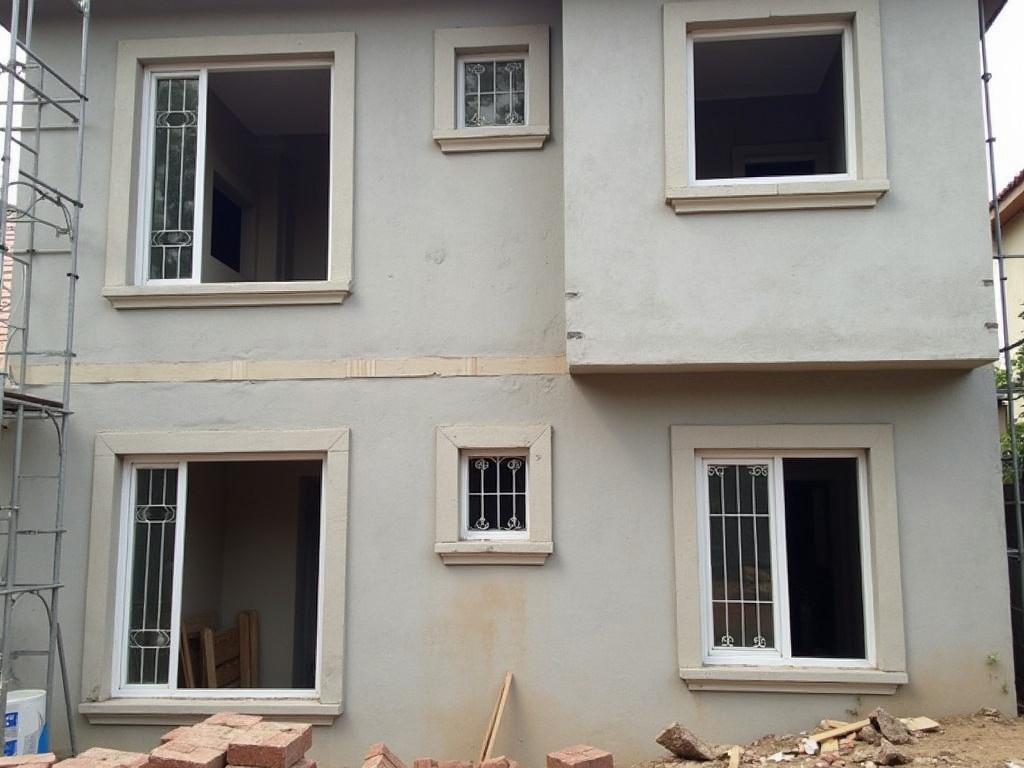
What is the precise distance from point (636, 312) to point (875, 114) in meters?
2.19

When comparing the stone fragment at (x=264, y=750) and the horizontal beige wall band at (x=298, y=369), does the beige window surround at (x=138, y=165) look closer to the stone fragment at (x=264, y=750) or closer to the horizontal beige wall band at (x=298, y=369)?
the horizontal beige wall band at (x=298, y=369)

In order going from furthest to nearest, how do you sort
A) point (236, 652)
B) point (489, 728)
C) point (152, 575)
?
point (236, 652), point (152, 575), point (489, 728)

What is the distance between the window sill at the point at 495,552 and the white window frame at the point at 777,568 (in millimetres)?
1170

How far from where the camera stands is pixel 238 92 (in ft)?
27.5

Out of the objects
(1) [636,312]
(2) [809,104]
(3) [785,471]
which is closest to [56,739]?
(1) [636,312]

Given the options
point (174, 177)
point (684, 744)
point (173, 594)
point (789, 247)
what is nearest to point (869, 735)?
point (684, 744)

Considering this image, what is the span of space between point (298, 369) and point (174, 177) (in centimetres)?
199

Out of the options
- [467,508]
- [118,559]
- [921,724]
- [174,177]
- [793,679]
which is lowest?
[921,724]

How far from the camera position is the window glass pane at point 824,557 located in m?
6.99

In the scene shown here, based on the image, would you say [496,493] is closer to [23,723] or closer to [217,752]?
[217,752]

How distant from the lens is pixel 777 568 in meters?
6.45

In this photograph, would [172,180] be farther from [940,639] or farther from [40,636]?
[940,639]

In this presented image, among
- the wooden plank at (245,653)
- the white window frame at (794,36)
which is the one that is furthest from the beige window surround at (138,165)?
the wooden plank at (245,653)

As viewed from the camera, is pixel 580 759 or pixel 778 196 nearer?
pixel 580 759
